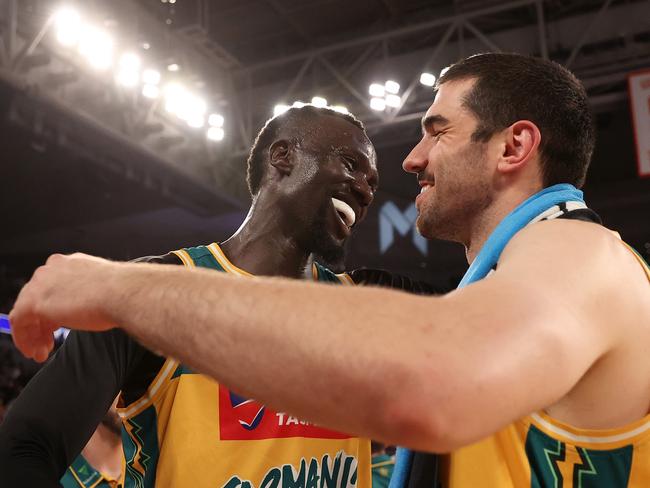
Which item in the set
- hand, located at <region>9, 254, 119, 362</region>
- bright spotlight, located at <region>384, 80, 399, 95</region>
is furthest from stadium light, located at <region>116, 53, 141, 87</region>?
hand, located at <region>9, 254, 119, 362</region>

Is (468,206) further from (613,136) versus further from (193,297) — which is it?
(613,136)

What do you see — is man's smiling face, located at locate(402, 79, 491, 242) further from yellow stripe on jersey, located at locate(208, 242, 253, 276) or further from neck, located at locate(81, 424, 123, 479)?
neck, located at locate(81, 424, 123, 479)

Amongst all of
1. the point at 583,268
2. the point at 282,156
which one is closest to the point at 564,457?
the point at 583,268

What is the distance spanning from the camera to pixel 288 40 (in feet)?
27.7

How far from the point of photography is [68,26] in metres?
5.76

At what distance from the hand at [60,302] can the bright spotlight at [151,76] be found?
6.02m

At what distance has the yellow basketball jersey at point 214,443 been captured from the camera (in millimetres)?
1611

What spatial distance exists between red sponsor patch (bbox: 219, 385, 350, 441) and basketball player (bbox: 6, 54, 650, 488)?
0.53m

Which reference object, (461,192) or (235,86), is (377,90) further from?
(461,192)

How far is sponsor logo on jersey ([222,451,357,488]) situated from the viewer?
63.6 inches

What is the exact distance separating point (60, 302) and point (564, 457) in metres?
0.75

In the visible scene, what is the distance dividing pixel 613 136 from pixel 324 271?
754 centimetres

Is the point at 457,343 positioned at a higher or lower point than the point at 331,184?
lower

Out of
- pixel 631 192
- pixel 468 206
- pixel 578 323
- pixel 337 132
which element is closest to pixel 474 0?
pixel 631 192
